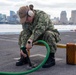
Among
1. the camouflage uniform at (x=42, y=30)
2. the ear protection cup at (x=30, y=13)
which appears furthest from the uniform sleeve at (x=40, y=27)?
A: the ear protection cup at (x=30, y=13)

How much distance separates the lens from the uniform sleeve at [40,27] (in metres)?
3.65

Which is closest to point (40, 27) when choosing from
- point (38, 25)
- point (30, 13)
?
point (38, 25)

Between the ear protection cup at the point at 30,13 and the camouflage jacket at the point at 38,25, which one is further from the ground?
the ear protection cup at the point at 30,13

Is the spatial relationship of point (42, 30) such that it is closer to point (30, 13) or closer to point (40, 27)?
point (40, 27)

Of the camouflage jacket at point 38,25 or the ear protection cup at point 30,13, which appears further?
the camouflage jacket at point 38,25

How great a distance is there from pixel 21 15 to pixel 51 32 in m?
0.62

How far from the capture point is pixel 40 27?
144 inches

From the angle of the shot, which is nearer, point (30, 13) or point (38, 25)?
point (30, 13)

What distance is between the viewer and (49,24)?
395 cm

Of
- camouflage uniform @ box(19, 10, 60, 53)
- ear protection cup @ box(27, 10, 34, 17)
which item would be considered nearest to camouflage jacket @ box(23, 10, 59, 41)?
camouflage uniform @ box(19, 10, 60, 53)

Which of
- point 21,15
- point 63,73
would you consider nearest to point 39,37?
point 21,15

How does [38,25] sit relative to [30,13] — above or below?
below

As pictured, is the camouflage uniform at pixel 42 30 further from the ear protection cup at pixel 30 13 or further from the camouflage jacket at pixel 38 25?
the ear protection cup at pixel 30 13

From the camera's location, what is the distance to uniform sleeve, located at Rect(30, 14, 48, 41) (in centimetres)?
365
